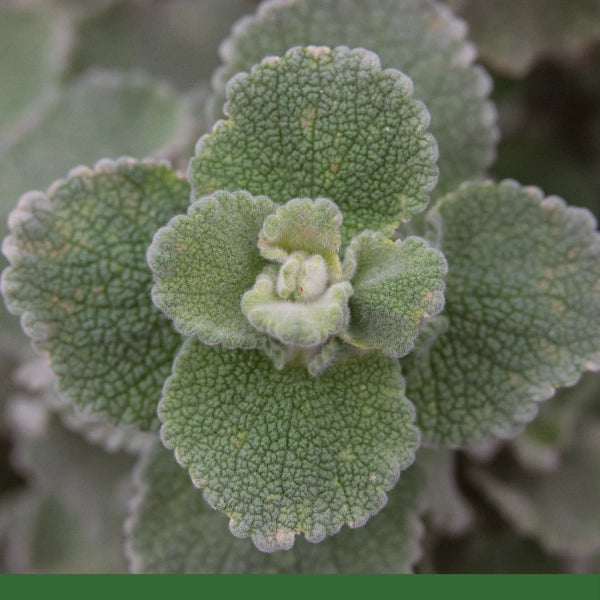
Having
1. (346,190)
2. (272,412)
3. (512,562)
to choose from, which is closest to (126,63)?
(346,190)

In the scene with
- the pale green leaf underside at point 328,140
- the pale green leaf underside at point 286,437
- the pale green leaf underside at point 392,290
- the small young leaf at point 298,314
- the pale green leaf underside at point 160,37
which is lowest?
the pale green leaf underside at point 286,437

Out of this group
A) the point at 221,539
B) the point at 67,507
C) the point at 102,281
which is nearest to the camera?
the point at 102,281

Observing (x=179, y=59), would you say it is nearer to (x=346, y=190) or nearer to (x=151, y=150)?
(x=151, y=150)

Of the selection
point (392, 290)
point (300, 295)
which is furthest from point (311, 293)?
point (392, 290)

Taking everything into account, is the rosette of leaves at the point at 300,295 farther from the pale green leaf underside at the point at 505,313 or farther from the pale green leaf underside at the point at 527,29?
the pale green leaf underside at the point at 527,29

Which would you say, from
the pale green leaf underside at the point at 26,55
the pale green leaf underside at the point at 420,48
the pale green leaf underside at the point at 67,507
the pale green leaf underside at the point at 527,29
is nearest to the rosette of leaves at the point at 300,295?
the pale green leaf underside at the point at 420,48

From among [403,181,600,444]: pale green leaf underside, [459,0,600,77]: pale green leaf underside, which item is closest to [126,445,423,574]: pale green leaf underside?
[403,181,600,444]: pale green leaf underside

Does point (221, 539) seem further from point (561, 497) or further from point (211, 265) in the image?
point (561, 497)
